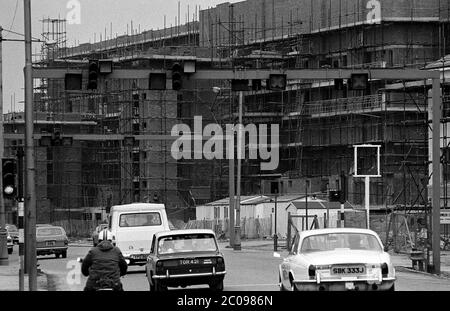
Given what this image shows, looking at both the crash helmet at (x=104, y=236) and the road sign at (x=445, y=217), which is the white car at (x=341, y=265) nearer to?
the crash helmet at (x=104, y=236)

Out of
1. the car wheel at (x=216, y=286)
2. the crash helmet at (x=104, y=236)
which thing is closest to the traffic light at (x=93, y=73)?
the crash helmet at (x=104, y=236)

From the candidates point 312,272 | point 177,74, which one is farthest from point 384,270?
point 177,74

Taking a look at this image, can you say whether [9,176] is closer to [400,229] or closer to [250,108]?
[400,229]

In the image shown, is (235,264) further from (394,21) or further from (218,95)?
(218,95)

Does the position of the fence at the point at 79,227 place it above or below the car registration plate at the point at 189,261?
below

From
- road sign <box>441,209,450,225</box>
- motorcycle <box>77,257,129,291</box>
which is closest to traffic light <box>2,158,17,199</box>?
motorcycle <box>77,257,129,291</box>

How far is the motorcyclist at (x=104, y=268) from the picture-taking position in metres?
23.1

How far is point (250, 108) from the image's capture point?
10719cm

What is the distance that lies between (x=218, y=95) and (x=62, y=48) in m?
20.1

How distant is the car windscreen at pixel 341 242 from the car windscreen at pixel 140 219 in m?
20.0

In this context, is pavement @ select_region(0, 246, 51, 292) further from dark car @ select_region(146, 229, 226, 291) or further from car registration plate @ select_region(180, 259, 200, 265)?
car registration plate @ select_region(180, 259, 200, 265)

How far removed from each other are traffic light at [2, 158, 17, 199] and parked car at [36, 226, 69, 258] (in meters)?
23.6

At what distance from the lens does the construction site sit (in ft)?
308
